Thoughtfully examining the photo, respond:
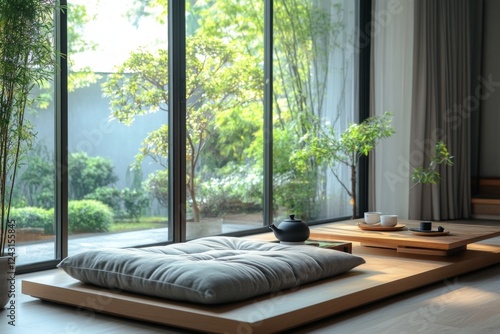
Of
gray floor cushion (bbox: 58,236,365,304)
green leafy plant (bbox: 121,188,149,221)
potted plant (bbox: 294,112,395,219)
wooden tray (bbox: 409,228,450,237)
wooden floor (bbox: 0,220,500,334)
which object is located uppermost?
potted plant (bbox: 294,112,395,219)

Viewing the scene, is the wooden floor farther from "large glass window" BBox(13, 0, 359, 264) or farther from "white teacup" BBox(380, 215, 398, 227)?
"large glass window" BBox(13, 0, 359, 264)

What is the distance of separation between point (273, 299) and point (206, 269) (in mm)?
344

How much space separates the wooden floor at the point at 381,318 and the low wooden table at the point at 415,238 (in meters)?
0.54

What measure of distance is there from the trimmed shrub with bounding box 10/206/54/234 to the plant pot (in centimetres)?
89

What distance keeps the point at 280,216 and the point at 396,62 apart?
2.01 meters

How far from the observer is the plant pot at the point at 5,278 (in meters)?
3.87

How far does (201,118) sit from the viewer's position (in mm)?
6090

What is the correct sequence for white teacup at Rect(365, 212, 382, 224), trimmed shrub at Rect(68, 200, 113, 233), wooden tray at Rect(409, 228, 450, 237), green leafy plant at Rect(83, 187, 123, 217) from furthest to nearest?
white teacup at Rect(365, 212, 382, 224) → green leafy plant at Rect(83, 187, 123, 217) → trimmed shrub at Rect(68, 200, 113, 233) → wooden tray at Rect(409, 228, 450, 237)

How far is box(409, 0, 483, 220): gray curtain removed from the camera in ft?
24.8

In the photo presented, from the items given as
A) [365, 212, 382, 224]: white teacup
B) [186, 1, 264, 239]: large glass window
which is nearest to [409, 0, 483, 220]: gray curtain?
[186, 1, 264, 239]: large glass window

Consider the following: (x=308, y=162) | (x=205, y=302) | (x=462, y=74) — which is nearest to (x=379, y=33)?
(x=462, y=74)

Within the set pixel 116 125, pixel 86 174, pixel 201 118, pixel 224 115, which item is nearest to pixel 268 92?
pixel 224 115

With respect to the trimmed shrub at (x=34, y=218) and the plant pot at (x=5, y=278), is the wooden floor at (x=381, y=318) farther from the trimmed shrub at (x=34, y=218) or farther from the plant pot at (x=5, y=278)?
the trimmed shrub at (x=34, y=218)

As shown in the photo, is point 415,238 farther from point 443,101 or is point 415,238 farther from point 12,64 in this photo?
point 443,101
